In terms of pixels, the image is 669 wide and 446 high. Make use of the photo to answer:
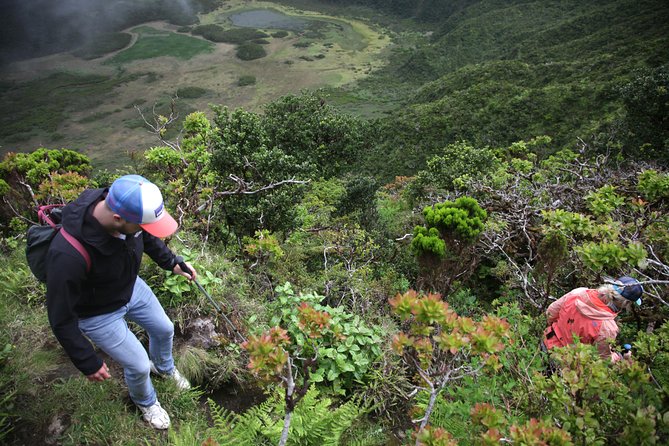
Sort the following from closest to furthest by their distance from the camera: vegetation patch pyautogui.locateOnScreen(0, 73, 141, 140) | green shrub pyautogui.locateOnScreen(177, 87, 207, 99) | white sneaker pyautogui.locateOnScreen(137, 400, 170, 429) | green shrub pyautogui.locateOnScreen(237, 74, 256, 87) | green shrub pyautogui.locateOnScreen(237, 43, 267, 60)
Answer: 1. white sneaker pyautogui.locateOnScreen(137, 400, 170, 429)
2. vegetation patch pyautogui.locateOnScreen(0, 73, 141, 140)
3. green shrub pyautogui.locateOnScreen(177, 87, 207, 99)
4. green shrub pyautogui.locateOnScreen(237, 74, 256, 87)
5. green shrub pyautogui.locateOnScreen(237, 43, 267, 60)

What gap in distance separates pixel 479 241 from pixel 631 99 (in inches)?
513

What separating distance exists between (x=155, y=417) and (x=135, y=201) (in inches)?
71.5

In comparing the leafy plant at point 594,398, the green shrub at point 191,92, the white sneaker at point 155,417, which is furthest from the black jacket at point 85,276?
the green shrub at point 191,92

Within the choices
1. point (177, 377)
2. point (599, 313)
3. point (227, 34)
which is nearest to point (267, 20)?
point (227, 34)

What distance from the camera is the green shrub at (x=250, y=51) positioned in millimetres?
70625

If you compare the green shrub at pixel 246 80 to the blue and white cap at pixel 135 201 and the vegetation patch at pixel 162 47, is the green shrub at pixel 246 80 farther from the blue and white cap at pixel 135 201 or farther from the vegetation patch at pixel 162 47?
the blue and white cap at pixel 135 201

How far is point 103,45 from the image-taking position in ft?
251

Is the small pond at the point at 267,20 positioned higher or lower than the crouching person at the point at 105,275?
lower

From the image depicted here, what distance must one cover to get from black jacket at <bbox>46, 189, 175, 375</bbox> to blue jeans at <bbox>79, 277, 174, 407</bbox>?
0.10 metres

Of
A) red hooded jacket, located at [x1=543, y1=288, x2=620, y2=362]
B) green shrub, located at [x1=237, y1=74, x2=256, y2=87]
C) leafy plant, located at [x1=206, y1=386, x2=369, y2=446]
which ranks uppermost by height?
red hooded jacket, located at [x1=543, y1=288, x2=620, y2=362]

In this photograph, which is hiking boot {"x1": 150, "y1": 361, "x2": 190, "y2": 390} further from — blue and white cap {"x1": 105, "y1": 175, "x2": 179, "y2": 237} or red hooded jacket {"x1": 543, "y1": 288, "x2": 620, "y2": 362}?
red hooded jacket {"x1": 543, "y1": 288, "x2": 620, "y2": 362}

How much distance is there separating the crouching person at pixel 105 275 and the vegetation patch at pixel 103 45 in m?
86.7

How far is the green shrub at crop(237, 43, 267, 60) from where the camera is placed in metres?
70.6

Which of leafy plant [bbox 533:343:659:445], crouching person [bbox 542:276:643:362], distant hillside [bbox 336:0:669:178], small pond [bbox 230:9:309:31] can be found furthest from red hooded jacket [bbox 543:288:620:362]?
small pond [bbox 230:9:309:31]
